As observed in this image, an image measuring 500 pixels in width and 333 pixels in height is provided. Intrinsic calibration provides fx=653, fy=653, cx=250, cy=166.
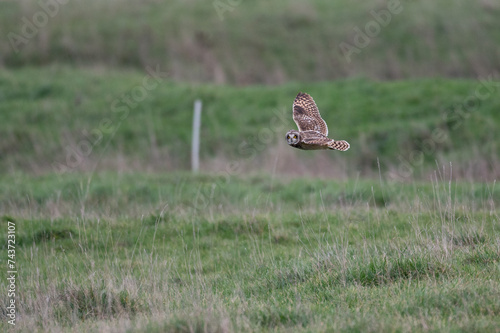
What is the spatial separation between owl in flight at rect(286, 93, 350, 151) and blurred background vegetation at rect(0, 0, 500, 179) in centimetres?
730

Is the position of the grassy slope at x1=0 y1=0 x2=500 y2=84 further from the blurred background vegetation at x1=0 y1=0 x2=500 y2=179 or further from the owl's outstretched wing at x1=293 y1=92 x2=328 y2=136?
the owl's outstretched wing at x1=293 y1=92 x2=328 y2=136

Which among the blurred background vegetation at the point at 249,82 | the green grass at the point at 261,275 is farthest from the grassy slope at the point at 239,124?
the green grass at the point at 261,275

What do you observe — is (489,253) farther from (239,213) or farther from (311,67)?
(311,67)

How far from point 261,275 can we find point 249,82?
1671cm

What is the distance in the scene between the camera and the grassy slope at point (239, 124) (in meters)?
16.8

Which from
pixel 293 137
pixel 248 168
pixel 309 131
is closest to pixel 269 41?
pixel 248 168

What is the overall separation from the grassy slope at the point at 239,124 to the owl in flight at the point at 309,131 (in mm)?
8144

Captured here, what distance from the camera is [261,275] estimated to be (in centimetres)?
717

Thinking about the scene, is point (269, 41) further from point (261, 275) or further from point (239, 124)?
point (261, 275)

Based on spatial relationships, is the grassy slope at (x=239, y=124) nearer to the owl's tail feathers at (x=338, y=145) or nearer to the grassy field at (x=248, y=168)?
the grassy field at (x=248, y=168)

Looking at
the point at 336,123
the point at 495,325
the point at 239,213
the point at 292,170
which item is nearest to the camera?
the point at 495,325

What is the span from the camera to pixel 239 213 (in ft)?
33.5

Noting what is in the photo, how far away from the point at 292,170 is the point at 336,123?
3161mm

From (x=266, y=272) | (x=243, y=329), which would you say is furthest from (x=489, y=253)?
(x=243, y=329)
